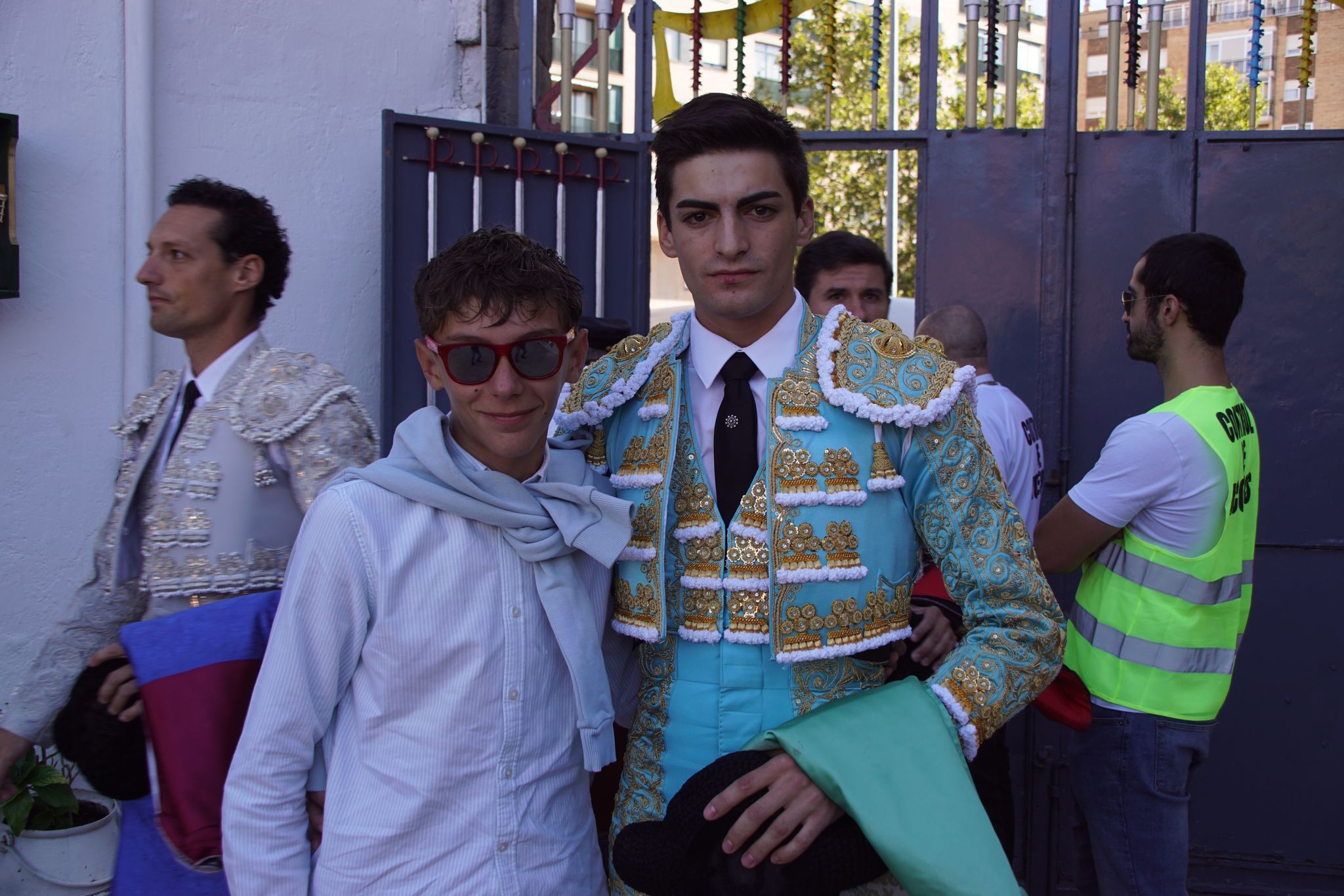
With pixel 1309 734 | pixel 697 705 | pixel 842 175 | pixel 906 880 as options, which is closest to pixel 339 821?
pixel 697 705

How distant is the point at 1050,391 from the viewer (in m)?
4.04

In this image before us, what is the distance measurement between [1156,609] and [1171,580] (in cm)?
8

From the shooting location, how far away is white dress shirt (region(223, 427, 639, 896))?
1545 millimetres

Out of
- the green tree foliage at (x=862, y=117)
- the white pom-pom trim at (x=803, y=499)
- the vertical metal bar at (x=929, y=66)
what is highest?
the green tree foliage at (x=862, y=117)

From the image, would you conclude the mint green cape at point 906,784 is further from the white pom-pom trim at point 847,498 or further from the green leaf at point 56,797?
the green leaf at point 56,797

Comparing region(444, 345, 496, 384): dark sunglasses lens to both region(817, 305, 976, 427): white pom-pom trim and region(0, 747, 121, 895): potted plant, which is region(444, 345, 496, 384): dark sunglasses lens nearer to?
region(817, 305, 976, 427): white pom-pom trim

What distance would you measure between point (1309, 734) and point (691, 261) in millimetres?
3392

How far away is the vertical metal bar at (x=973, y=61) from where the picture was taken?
402cm

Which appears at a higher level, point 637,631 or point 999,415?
point 999,415

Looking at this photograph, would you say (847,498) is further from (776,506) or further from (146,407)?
(146,407)

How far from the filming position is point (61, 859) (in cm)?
339

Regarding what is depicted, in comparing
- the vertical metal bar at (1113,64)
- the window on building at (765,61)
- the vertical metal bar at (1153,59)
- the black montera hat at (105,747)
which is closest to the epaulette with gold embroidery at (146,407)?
the black montera hat at (105,747)

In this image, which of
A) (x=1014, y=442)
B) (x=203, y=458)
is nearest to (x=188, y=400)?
(x=203, y=458)

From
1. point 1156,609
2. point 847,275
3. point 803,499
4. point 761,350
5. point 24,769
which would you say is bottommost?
point 24,769
